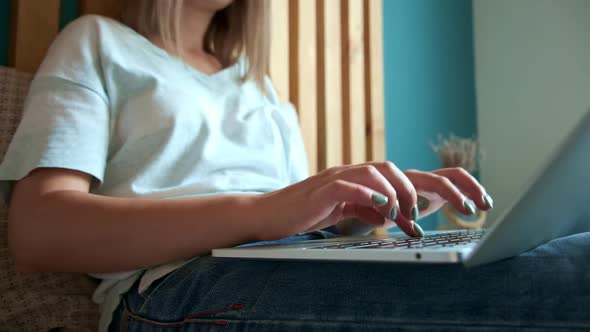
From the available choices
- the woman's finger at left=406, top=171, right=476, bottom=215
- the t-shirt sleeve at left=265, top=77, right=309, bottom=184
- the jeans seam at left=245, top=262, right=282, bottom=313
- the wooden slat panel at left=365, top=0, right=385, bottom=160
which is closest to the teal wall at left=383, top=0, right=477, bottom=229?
the wooden slat panel at left=365, top=0, right=385, bottom=160

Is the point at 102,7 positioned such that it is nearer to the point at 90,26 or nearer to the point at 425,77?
the point at 90,26

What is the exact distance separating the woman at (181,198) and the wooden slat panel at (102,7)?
8cm

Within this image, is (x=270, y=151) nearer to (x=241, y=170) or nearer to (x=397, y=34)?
(x=241, y=170)

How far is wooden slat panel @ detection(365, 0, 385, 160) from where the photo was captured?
1.70m

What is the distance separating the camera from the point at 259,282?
540 millimetres

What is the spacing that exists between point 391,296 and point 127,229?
32 cm

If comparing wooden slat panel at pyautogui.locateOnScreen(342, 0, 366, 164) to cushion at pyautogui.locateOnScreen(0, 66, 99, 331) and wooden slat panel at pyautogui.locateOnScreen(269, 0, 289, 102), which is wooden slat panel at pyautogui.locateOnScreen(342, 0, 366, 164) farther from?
cushion at pyautogui.locateOnScreen(0, 66, 99, 331)

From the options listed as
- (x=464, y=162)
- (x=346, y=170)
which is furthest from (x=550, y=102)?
(x=346, y=170)

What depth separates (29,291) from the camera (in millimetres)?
783

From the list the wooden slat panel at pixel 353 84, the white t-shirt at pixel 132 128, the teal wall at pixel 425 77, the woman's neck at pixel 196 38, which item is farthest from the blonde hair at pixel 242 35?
the teal wall at pixel 425 77

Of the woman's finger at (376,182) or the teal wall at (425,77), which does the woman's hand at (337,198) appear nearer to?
the woman's finger at (376,182)

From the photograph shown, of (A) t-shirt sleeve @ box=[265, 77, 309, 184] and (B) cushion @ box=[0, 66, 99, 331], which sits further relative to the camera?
(A) t-shirt sleeve @ box=[265, 77, 309, 184]

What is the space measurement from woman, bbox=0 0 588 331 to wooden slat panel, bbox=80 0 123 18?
0.08 m

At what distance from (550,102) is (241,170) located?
2080 mm
